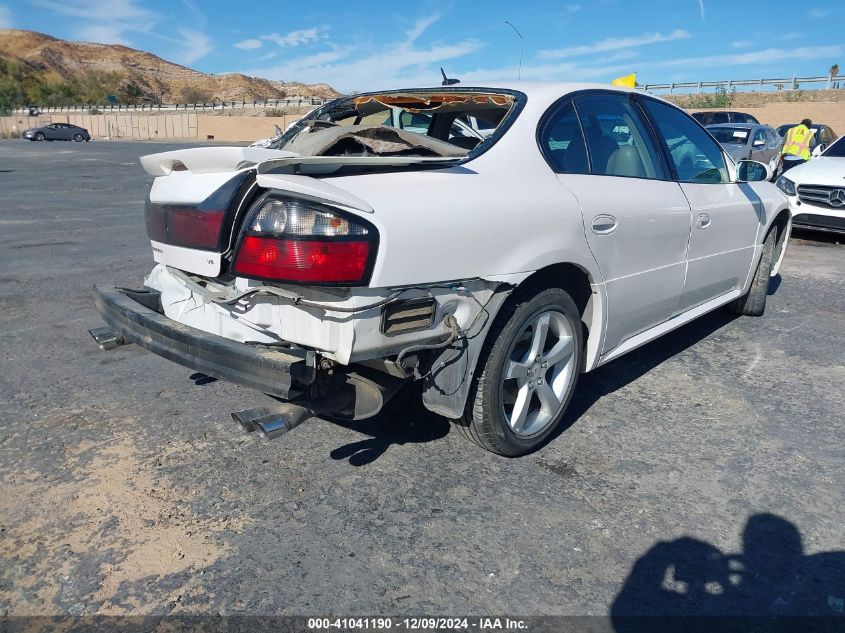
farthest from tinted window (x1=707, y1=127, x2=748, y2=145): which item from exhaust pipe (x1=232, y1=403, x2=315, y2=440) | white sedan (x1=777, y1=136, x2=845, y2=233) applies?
exhaust pipe (x1=232, y1=403, x2=315, y2=440)

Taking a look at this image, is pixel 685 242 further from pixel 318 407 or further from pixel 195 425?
pixel 195 425

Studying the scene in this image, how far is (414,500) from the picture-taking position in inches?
108

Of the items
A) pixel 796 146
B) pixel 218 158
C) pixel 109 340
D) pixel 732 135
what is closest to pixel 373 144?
pixel 218 158

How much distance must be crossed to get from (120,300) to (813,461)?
3.37 metres

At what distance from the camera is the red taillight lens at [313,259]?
2.24 meters

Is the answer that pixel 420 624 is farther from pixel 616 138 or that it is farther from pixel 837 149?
pixel 837 149

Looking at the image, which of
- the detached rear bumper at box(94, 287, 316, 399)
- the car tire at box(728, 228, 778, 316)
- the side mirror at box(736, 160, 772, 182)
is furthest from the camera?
the car tire at box(728, 228, 778, 316)

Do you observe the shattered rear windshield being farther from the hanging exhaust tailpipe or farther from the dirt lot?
the dirt lot

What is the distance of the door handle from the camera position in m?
3.11

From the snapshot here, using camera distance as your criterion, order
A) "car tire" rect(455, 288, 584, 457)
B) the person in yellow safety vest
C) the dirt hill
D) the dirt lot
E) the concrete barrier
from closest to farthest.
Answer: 1. the dirt lot
2. "car tire" rect(455, 288, 584, 457)
3. the person in yellow safety vest
4. the concrete barrier
5. the dirt hill

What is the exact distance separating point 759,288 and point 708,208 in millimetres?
1563

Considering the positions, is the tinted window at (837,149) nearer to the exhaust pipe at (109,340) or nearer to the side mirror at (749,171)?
the side mirror at (749,171)

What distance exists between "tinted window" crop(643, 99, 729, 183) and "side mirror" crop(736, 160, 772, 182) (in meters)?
0.14

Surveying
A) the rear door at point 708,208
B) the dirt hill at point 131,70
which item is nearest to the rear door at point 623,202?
the rear door at point 708,208
